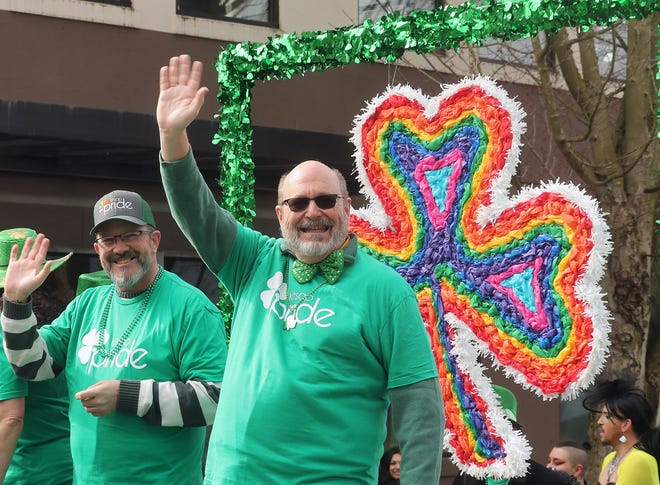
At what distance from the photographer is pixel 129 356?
4.56 m

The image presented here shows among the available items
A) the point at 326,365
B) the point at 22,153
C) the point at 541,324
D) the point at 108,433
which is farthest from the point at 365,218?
the point at 22,153

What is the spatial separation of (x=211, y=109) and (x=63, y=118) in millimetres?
1921

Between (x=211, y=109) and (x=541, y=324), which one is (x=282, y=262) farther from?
(x=211, y=109)

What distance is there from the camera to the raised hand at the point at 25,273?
4.72m

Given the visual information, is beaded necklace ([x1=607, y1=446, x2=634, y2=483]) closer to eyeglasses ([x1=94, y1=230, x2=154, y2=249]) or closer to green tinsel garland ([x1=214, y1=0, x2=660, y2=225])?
green tinsel garland ([x1=214, y1=0, x2=660, y2=225])

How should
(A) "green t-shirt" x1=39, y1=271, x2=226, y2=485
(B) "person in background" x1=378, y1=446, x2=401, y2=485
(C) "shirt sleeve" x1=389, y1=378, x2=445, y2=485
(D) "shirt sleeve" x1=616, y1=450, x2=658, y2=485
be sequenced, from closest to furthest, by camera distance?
(C) "shirt sleeve" x1=389, y1=378, x2=445, y2=485 → (A) "green t-shirt" x1=39, y1=271, x2=226, y2=485 → (D) "shirt sleeve" x1=616, y1=450, x2=658, y2=485 → (B) "person in background" x1=378, y1=446, x2=401, y2=485

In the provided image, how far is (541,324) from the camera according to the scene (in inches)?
197

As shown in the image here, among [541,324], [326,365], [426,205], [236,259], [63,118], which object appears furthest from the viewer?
[63,118]

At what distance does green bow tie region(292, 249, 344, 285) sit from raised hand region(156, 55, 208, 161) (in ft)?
1.61

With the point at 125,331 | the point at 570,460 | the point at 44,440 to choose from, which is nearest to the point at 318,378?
the point at 125,331

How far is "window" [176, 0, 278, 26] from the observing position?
11.6 metres

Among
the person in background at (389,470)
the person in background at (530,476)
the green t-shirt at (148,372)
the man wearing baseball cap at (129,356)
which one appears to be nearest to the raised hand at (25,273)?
the man wearing baseball cap at (129,356)

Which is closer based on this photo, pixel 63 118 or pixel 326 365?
pixel 326 365

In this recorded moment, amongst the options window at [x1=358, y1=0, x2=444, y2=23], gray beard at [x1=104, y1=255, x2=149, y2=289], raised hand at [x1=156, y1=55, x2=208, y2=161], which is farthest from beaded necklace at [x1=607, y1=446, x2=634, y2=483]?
window at [x1=358, y1=0, x2=444, y2=23]
